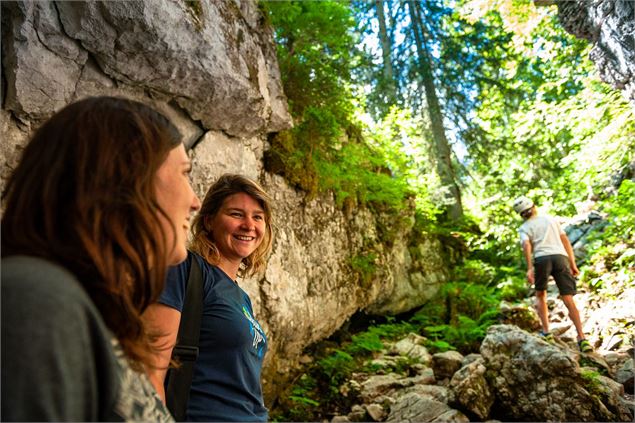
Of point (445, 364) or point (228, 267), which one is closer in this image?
point (228, 267)

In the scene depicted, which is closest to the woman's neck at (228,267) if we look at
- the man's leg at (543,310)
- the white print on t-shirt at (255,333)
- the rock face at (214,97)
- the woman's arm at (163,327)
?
the white print on t-shirt at (255,333)

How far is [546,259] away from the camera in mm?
7023

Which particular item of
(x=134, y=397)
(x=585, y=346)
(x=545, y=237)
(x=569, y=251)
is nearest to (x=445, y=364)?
(x=585, y=346)

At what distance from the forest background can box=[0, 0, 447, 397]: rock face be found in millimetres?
486

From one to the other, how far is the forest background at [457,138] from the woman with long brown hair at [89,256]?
205 inches

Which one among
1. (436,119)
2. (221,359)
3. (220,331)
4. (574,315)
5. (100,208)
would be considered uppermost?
(436,119)

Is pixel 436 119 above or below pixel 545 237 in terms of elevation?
above

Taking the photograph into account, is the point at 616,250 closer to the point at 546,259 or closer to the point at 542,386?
the point at 546,259

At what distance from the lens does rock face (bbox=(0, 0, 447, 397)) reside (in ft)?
10.9

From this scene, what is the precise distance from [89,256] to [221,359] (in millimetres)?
1213

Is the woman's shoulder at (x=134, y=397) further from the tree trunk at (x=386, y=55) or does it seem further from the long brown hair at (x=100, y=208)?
the tree trunk at (x=386, y=55)

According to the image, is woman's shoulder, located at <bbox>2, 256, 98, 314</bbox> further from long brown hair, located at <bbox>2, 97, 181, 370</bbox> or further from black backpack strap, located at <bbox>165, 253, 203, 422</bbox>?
black backpack strap, located at <bbox>165, 253, 203, 422</bbox>

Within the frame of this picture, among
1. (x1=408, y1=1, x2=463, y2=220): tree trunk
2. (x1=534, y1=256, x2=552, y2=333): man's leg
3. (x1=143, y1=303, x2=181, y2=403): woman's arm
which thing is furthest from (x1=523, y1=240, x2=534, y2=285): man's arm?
(x1=143, y1=303, x2=181, y2=403): woman's arm

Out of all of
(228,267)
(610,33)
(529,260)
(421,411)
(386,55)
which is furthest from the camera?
(386,55)
